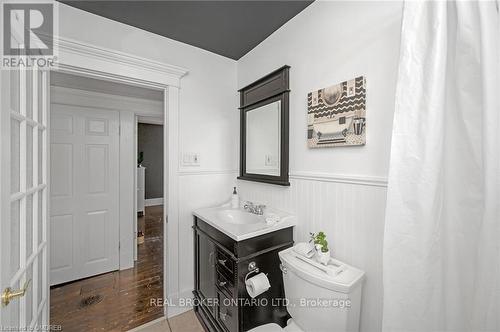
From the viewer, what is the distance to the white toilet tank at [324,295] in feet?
3.47

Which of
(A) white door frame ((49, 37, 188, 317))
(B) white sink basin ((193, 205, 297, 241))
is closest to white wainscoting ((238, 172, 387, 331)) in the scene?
(B) white sink basin ((193, 205, 297, 241))

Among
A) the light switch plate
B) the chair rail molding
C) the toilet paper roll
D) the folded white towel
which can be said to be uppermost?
the light switch plate

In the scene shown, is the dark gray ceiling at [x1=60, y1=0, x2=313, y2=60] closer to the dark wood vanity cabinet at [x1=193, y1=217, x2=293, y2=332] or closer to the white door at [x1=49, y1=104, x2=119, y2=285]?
the white door at [x1=49, y1=104, x2=119, y2=285]

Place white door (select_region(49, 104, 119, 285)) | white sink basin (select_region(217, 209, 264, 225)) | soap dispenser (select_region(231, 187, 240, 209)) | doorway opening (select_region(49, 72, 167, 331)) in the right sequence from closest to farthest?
white sink basin (select_region(217, 209, 264, 225)), soap dispenser (select_region(231, 187, 240, 209)), doorway opening (select_region(49, 72, 167, 331)), white door (select_region(49, 104, 119, 285))

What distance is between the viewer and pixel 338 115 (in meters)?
1.32

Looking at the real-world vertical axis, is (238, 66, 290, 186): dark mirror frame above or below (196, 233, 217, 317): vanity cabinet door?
above

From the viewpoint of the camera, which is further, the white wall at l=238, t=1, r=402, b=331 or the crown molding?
the crown molding

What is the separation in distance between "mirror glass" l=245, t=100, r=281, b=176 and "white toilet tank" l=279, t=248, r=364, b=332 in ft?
2.58

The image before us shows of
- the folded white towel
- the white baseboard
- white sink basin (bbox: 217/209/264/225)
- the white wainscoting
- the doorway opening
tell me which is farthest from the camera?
the white baseboard

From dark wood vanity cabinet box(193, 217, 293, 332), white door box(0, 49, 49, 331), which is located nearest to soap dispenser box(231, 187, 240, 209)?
dark wood vanity cabinet box(193, 217, 293, 332)

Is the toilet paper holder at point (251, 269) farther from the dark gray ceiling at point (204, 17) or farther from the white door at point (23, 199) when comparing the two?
the dark gray ceiling at point (204, 17)

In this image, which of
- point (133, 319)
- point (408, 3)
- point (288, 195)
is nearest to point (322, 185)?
point (288, 195)

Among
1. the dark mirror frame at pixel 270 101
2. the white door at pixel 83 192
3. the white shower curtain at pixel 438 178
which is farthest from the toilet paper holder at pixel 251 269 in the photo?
Result: the white door at pixel 83 192

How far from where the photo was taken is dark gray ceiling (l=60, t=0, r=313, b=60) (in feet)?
5.04
